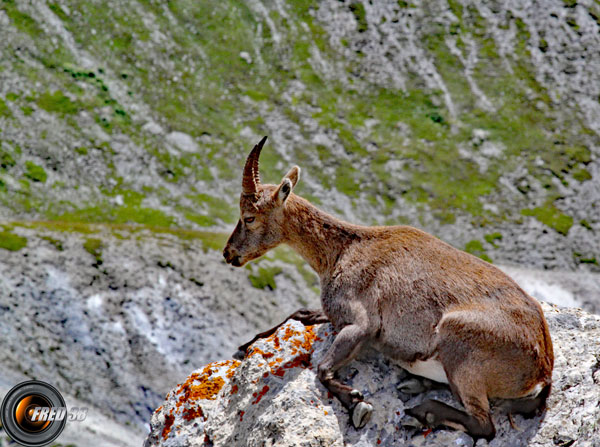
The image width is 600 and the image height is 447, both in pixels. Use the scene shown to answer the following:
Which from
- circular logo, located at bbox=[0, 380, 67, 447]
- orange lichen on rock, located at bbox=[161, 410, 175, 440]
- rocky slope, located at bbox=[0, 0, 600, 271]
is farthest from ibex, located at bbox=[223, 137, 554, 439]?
rocky slope, located at bbox=[0, 0, 600, 271]

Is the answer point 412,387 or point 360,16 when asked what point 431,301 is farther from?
point 360,16

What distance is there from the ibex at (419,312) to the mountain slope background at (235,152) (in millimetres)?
19401

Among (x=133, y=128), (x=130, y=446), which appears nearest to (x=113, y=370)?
(x=130, y=446)

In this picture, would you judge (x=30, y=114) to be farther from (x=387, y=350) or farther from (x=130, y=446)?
(x=387, y=350)

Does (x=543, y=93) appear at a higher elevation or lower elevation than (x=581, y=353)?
lower

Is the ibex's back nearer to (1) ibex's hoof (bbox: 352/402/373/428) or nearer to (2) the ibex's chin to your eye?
(1) ibex's hoof (bbox: 352/402/373/428)

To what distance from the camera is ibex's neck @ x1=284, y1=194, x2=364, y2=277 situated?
1369 cm

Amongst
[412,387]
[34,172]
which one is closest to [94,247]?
[34,172]

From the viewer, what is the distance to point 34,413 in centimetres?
1917

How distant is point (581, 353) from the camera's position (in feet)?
38.8

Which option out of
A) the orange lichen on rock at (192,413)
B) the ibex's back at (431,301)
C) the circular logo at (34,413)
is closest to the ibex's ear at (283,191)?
the ibex's back at (431,301)

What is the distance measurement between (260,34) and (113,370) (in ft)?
128

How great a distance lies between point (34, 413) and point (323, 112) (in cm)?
4302

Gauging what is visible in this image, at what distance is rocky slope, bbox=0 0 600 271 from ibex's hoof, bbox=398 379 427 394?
35.6 meters
